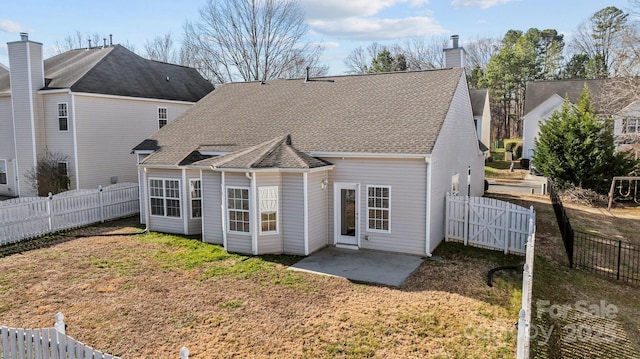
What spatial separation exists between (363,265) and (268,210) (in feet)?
10.7

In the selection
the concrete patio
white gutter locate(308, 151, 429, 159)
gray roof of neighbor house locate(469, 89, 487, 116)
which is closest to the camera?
the concrete patio

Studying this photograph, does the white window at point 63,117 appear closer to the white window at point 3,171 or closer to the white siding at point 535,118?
the white window at point 3,171

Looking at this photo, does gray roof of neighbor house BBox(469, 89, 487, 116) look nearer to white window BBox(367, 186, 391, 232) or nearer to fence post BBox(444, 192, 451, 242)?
fence post BBox(444, 192, 451, 242)

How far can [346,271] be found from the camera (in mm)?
11242

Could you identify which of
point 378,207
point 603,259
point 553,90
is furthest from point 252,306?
point 553,90

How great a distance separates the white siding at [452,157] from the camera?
12.9 metres

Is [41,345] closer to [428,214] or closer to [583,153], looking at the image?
[428,214]

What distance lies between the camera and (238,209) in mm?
12992

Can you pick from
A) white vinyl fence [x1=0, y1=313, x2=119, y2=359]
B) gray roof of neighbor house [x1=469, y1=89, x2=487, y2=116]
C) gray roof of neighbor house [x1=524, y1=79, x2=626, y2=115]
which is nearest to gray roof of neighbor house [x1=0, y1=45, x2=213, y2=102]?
white vinyl fence [x1=0, y1=313, x2=119, y2=359]

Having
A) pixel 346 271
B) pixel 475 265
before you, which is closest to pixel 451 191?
pixel 475 265

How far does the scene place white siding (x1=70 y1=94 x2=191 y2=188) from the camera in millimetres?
21734

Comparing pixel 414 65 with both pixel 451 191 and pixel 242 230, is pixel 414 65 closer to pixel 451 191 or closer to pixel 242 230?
pixel 451 191

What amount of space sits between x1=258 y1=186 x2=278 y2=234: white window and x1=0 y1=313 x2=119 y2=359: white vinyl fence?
24.4 ft

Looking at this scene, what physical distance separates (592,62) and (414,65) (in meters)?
19.9
